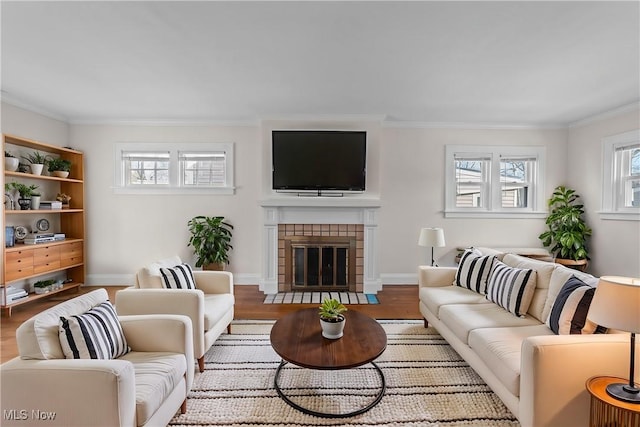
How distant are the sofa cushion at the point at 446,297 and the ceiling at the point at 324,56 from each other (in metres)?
2.14

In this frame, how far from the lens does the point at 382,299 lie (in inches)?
167

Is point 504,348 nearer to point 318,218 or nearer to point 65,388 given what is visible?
point 65,388

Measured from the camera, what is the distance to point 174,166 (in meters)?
4.78

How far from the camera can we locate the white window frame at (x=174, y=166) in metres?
4.74

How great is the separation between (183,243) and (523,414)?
4.54 m

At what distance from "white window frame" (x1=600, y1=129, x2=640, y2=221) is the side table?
3566 millimetres

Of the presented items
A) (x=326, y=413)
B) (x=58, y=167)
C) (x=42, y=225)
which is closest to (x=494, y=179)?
(x=326, y=413)

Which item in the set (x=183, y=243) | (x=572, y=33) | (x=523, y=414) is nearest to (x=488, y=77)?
(x=572, y=33)

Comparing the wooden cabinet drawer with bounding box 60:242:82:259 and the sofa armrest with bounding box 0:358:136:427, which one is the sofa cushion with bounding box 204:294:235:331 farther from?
the wooden cabinet drawer with bounding box 60:242:82:259

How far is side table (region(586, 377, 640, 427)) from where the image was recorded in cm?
137

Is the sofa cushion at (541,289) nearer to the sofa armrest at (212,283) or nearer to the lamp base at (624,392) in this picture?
the lamp base at (624,392)

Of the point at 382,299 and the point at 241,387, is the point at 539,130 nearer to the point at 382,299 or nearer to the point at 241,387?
the point at 382,299

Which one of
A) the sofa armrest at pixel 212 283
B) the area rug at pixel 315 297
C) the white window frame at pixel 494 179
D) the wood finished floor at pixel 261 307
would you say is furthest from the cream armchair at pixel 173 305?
the white window frame at pixel 494 179

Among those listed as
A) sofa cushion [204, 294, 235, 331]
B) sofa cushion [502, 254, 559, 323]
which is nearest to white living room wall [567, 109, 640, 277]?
sofa cushion [502, 254, 559, 323]
